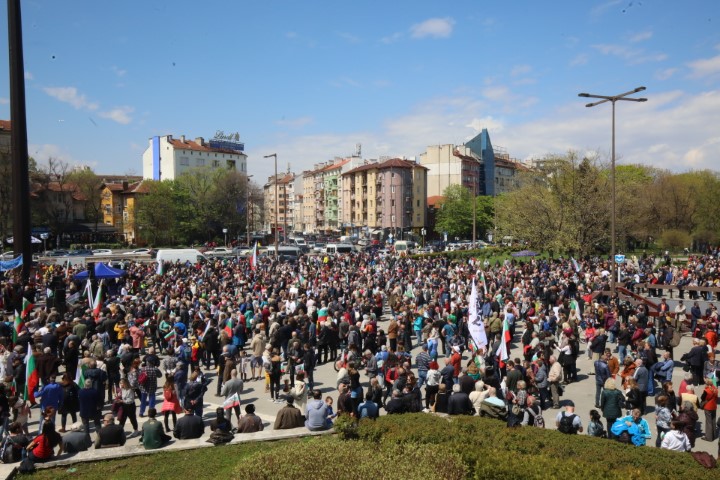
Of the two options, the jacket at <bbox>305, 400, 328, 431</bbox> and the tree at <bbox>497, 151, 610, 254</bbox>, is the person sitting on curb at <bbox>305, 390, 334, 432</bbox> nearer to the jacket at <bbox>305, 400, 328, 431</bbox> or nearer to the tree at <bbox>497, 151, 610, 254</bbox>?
the jacket at <bbox>305, 400, 328, 431</bbox>

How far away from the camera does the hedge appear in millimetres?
6785

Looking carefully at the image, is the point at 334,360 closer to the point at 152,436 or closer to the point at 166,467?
the point at 152,436

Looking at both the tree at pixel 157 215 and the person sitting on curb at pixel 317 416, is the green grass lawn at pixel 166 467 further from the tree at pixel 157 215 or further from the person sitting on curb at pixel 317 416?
the tree at pixel 157 215

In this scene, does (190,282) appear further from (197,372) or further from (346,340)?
(197,372)

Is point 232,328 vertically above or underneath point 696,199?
underneath

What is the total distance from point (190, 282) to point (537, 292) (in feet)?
55.4

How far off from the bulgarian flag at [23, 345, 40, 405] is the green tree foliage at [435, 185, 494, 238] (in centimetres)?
7531

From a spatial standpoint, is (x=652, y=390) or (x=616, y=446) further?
(x=652, y=390)

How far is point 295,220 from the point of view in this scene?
456 feet

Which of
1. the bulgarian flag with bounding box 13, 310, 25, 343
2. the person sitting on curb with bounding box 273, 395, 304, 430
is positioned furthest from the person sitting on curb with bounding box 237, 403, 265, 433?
the bulgarian flag with bounding box 13, 310, 25, 343

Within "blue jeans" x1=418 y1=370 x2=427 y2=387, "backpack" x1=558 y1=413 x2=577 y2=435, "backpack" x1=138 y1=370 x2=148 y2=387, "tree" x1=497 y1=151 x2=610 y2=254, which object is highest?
"tree" x1=497 y1=151 x2=610 y2=254

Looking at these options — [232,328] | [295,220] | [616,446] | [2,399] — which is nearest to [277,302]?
[232,328]

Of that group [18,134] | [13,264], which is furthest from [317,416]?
[13,264]

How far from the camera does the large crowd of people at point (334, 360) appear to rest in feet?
32.3
